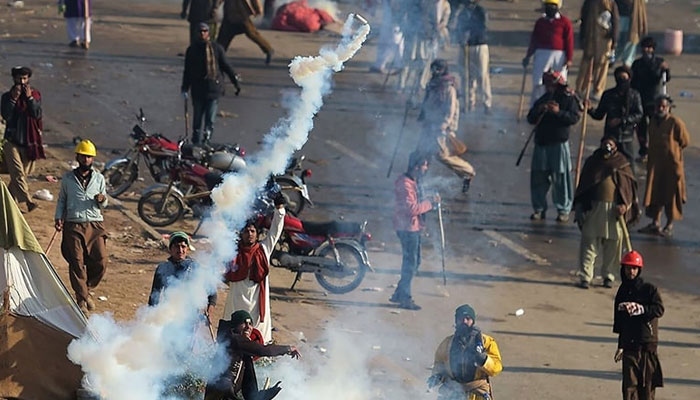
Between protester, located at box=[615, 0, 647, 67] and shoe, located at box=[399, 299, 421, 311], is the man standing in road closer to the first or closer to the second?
protester, located at box=[615, 0, 647, 67]

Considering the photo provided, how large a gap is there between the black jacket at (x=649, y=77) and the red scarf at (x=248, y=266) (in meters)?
9.29

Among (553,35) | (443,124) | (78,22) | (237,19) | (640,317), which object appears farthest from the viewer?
(78,22)

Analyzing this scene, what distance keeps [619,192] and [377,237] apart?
2757 millimetres

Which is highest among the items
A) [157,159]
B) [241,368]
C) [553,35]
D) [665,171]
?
[241,368]

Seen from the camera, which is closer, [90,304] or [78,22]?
[90,304]

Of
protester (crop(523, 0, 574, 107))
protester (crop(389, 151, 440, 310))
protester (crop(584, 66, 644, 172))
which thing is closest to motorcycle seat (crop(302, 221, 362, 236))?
protester (crop(389, 151, 440, 310))

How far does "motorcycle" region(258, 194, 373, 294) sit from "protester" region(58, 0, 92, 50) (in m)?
10.5

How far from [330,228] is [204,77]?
169 inches

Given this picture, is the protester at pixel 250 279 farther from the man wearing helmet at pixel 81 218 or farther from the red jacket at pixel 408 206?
the red jacket at pixel 408 206

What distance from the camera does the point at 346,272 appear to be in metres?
14.6

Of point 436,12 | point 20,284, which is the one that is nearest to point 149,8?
point 436,12

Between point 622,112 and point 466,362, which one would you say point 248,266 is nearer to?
point 466,362

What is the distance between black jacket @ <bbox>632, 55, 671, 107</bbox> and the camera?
1978 cm

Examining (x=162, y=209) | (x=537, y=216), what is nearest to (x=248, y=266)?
(x=162, y=209)
